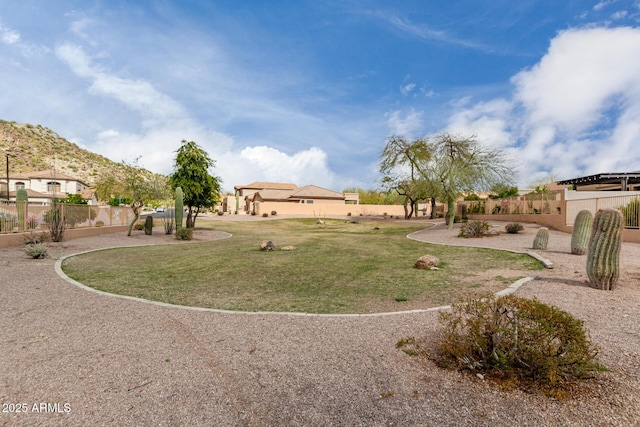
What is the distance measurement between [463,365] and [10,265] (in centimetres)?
1413

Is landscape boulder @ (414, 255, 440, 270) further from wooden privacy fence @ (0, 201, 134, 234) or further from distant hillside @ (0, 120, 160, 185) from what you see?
distant hillside @ (0, 120, 160, 185)

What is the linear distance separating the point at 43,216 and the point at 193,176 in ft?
32.4

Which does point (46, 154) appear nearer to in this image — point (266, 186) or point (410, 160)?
point (266, 186)

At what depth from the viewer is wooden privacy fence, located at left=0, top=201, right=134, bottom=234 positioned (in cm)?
1598

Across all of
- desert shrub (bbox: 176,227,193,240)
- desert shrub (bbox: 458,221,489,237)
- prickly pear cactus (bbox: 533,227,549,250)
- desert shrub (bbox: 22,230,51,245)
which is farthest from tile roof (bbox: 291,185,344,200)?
prickly pear cactus (bbox: 533,227,549,250)

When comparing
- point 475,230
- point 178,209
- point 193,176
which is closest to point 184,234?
point 178,209

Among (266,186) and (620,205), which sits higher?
(266,186)

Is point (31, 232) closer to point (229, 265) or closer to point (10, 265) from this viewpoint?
point (10, 265)

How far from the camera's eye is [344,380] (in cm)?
393

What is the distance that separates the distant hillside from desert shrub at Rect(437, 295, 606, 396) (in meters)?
79.5

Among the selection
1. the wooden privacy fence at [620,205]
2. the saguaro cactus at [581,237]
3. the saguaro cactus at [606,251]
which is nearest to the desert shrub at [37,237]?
the saguaro cactus at [606,251]

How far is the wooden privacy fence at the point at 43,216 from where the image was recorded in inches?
629

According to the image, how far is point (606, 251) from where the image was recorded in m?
7.55

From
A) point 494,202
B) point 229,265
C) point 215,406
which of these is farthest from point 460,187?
point 215,406
